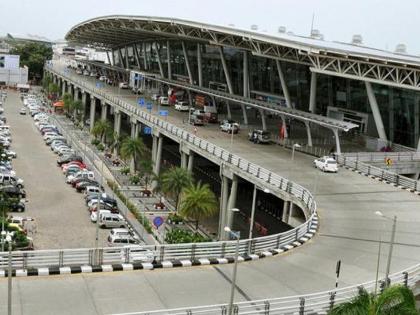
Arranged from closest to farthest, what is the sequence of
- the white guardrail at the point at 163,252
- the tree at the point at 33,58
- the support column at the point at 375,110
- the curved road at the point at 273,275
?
the curved road at the point at 273,275 → the white guardrail at the point at 163,252 → the support column at the point at 375,110 → the tree at the point at 33,58

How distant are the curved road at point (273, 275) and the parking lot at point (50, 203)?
17.8 metres

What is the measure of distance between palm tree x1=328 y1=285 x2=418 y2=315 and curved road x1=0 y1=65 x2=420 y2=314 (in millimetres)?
4099

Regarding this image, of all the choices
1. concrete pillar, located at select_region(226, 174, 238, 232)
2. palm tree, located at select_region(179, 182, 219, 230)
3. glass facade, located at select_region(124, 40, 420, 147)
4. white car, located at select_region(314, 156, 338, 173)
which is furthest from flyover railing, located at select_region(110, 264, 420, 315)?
glass facade, located at select_region(124, 40, 420, 147)

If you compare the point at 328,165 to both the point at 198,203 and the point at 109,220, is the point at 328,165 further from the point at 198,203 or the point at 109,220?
the point at 109,220

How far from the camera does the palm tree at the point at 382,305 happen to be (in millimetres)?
15507

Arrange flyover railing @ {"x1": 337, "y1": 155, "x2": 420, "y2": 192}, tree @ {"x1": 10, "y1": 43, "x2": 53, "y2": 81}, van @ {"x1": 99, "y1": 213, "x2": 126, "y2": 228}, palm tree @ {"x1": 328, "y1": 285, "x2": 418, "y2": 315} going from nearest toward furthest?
palm tree @ {"x1": 328, "y1": 285, "x2": 418, "y2": 315} → flyover railing @ {"x1": 337, "y1": 155, "x2": 420, "y2": 192} → van @ {"x1": 99, "y1": 213, "x2": 126, "y2": 228} → tree @ {"x1": 10, "y1": 43, "x2": 53, "y2": 81}

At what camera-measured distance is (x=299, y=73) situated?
6950 centimetres

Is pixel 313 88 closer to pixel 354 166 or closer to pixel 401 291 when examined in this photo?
pixel 354 166

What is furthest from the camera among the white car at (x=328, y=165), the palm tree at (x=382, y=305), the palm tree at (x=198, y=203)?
the white car at (x=328, y=165)

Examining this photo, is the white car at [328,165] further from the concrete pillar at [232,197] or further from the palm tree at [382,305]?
the palm tree at [382,305]

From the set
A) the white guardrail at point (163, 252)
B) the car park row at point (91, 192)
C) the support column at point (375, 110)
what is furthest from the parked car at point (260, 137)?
the white guardrail at point (163, 252)

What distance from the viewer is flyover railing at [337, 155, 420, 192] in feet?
138

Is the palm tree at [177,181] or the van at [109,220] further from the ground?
the palm tree at [177,181]

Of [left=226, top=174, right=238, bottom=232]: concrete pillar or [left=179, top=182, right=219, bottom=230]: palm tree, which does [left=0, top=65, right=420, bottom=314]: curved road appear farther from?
[left=179, top=182, right=219, bottom=230]: palm tree
